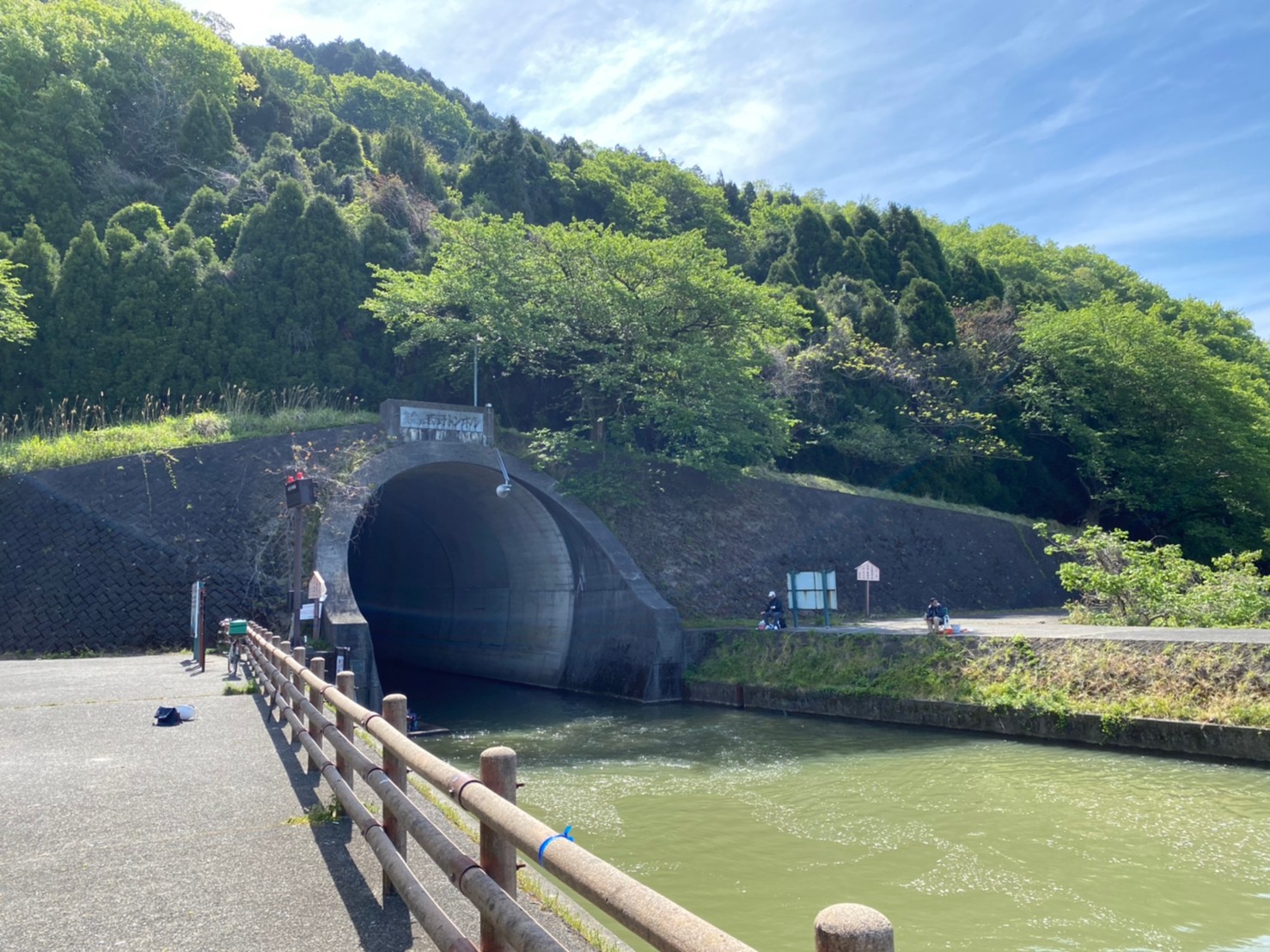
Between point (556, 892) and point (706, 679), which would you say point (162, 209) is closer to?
point (706, 679)

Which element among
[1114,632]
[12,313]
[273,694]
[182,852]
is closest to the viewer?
[182,852]

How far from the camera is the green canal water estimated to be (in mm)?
6242

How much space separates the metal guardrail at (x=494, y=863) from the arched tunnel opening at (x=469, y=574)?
16038 mm

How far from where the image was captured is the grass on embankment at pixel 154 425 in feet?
61.5

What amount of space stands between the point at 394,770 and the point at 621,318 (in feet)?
66.2

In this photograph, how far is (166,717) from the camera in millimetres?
9461


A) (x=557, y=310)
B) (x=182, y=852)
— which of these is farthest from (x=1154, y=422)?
(x=182, y=852)

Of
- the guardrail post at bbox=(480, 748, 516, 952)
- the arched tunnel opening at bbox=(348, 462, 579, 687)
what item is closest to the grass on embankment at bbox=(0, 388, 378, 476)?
the arched tunnel opening at bbox=(348, 462, 579, 687)

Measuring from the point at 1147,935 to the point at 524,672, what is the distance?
18.7 metres

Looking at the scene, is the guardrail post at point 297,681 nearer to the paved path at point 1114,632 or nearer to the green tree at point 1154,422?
the paved path at point 1114,632

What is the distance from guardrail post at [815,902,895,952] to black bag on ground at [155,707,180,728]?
31.7 ft

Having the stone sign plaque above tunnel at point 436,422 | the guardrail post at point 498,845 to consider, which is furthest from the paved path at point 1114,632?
the guardrail post at point 498,845

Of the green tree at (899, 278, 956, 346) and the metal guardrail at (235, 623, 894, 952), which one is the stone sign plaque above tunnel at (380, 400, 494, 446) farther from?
the green tree at (899, 278, 956, 346)

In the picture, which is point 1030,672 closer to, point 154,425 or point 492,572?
point 492,572
